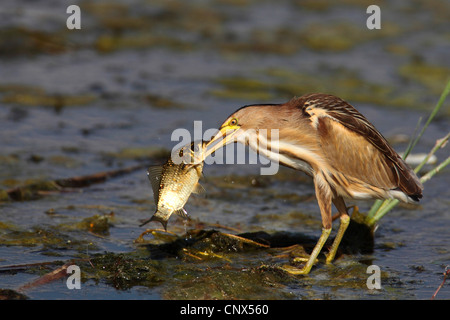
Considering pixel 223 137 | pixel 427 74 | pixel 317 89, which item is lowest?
pixel 223 137

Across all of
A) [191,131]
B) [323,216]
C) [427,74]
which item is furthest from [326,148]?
[427,74]

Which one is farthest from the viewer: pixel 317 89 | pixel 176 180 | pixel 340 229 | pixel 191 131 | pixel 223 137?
pixel 317 89

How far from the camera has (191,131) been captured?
8.55 m

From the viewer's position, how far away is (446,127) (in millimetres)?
9273

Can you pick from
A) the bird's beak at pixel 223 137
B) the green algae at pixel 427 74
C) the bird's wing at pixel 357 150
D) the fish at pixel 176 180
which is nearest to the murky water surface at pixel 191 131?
the green algae at pixel 427 74

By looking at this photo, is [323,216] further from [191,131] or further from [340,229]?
[191,131]

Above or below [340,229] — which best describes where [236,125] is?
above

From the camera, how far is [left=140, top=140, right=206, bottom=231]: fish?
4.80 metres

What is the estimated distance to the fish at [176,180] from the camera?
480cm

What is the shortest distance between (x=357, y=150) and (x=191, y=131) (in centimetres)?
349

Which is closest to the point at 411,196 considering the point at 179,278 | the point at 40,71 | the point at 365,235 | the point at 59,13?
the point at 365,235

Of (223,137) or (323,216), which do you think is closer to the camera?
(223,137)

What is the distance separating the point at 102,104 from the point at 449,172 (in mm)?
4216

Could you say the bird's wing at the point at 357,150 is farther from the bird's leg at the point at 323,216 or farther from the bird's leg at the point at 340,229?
the bird's leg at the point at 340,229
